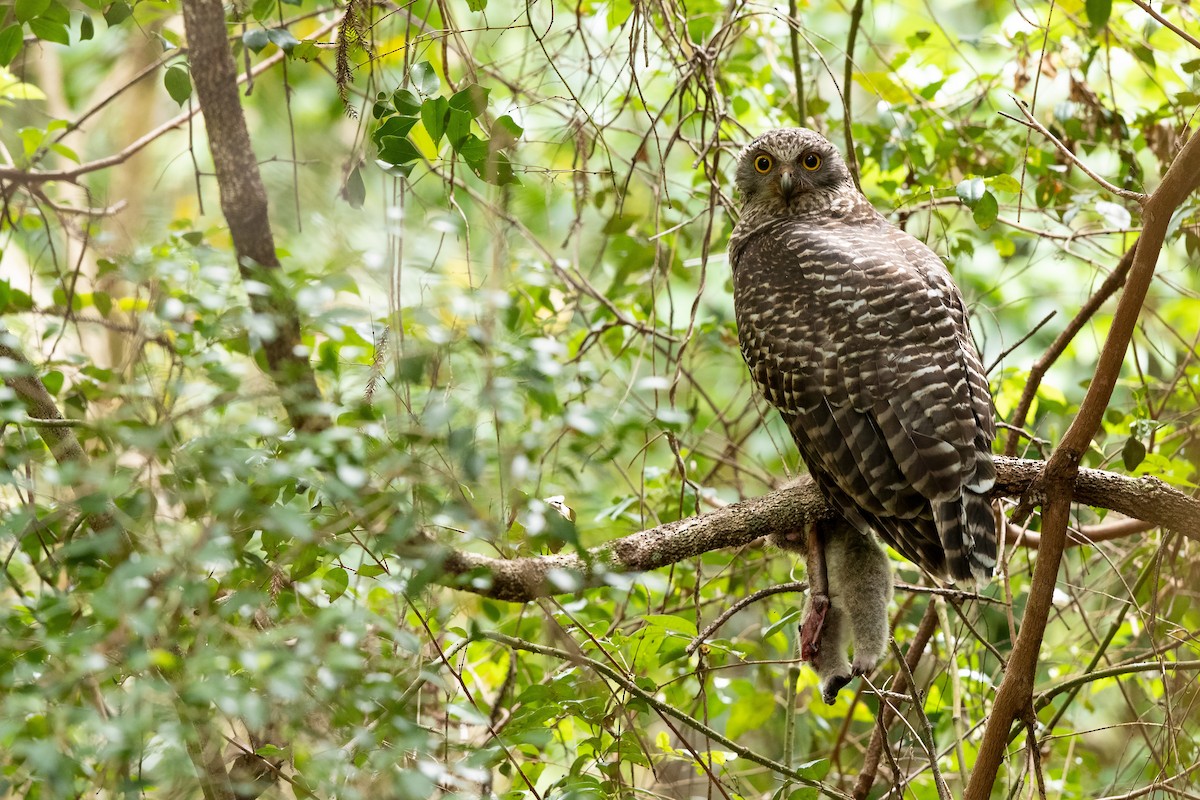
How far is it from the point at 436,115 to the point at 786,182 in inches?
72.0

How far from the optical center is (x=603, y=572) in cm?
224

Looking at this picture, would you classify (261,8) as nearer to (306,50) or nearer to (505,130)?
(306,50)

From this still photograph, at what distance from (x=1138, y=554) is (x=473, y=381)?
3.13m

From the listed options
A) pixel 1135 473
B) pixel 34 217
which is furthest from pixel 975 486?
pixel 34 217

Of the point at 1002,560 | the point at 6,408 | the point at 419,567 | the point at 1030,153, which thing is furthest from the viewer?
the point at 1030,153

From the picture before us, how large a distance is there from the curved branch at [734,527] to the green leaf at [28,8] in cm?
195

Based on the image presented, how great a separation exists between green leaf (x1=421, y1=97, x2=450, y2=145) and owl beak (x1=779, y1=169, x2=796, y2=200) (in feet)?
5.90

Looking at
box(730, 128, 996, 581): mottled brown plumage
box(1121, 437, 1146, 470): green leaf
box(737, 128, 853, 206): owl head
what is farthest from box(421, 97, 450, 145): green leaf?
box(1121, 437, 1146, 470): green leaf

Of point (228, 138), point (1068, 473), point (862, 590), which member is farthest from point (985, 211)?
point (228, 138)

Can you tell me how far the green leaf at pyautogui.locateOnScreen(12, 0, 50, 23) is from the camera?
295cm

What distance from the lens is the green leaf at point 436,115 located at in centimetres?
265

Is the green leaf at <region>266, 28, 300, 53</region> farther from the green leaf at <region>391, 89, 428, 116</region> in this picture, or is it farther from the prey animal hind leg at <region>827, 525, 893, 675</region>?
the prey animal hind leg at <region>827, 525, 893, 675</region>

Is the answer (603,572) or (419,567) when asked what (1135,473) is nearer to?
(603,572)

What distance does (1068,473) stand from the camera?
2.67 meters
